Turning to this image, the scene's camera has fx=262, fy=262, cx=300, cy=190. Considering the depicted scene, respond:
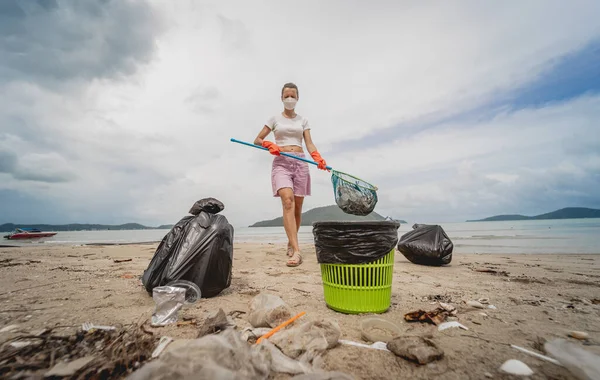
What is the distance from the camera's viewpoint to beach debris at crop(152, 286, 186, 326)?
1.55m

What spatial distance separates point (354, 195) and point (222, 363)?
242cm

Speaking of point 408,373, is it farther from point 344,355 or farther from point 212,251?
point 212,251

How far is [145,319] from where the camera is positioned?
1.61 metres

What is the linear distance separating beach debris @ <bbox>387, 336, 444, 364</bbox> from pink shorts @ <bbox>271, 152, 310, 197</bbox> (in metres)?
2.77

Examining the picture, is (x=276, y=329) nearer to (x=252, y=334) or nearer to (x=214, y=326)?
(x=252, y=334)

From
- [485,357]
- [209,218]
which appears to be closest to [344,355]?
[485,357]

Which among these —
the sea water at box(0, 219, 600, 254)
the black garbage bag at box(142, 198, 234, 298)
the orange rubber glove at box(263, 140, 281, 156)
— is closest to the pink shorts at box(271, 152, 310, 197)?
the orange rubber glove at box(263, 140, 281, 156)

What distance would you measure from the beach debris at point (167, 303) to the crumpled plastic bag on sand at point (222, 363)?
29.3 inches

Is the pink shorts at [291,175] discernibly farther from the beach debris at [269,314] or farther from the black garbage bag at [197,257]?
the beach debris at [269,314]

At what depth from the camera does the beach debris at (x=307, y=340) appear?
3.81ft

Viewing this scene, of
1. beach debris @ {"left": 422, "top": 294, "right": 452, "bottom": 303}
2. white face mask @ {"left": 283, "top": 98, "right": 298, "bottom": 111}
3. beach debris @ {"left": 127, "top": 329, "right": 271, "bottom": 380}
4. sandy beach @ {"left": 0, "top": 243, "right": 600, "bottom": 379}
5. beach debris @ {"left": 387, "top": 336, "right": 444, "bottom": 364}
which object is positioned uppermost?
white face mask @ {"left": 283, "top": 98, "right": 298, "bottom": 111}

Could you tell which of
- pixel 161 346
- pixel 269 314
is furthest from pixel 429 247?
pixel 161 346

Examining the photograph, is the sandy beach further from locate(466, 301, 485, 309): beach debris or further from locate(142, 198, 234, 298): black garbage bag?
locate(142, 198, 234, 298): black garbage bag

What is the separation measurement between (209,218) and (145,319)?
84 cm
